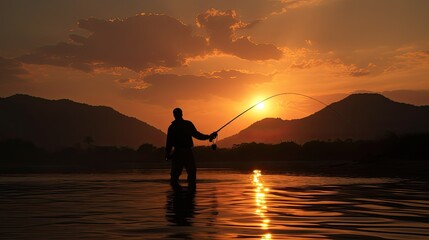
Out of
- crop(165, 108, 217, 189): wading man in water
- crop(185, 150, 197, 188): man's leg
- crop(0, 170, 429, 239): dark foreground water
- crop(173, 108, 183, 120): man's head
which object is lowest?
crop(0, 170, 429, 239): dark foreground water

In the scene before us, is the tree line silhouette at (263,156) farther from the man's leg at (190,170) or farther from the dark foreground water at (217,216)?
the dark foreground water at (217,216)

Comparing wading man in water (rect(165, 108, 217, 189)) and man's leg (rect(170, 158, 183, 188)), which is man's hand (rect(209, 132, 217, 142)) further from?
man's leg (rect(170, 158, 183, 188))

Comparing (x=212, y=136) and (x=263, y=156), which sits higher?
(x=263, y=156)

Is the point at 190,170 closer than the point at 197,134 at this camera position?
Yes

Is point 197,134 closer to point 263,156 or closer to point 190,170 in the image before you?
point 190,170

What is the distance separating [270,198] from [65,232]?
6.44 meters

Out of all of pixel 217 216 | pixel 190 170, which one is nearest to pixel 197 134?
pixel 190 170

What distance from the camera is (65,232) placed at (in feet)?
25.7

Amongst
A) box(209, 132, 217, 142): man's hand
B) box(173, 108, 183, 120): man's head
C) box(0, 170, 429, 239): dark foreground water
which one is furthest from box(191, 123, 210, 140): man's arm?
box(0, 170, 429, 239): dark foreground water

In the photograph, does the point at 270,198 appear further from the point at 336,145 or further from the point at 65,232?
the point at 336,145

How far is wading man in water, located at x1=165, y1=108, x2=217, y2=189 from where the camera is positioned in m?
17.8

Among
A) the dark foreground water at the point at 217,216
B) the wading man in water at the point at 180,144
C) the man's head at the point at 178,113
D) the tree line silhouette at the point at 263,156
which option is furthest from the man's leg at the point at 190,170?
the tree line silhouette at the point at 263,156

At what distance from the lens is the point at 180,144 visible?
17922 mm

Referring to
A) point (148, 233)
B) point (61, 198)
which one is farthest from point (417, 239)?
point (61, 198)
